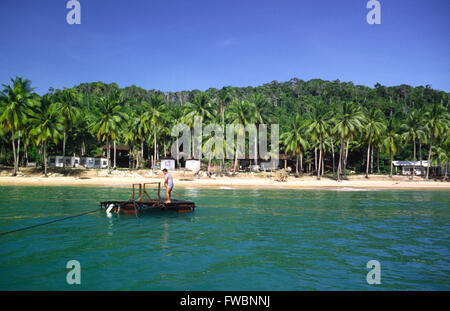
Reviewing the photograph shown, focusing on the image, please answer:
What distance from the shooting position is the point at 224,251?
11.6 metres

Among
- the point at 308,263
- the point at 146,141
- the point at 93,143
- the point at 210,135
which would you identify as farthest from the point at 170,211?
the point at 93,143

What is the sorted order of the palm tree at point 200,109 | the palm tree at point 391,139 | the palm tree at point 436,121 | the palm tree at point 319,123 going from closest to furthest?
the palm tree at point 436,121
the palm tree at point 319,123
the palm tree at point 391,139
the palm tree at point 200,109

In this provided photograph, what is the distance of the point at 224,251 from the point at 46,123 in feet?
145

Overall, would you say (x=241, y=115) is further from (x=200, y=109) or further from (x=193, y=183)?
(x=193, y=183)

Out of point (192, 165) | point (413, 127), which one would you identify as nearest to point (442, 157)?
point (413, 127)

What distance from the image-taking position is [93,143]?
218 feet

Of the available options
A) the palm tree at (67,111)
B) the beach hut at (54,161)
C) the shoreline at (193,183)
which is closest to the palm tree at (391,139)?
the shoreline at (193,183)

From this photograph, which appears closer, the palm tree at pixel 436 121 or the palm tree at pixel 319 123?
the palm tree at pixel 436 121

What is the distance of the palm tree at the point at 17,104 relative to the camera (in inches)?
1692

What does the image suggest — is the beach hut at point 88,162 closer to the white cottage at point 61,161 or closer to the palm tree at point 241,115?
the white cottage at point 61,161

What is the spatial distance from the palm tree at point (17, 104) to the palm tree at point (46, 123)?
1463 millimetres

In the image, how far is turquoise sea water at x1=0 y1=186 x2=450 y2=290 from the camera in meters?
8.77
